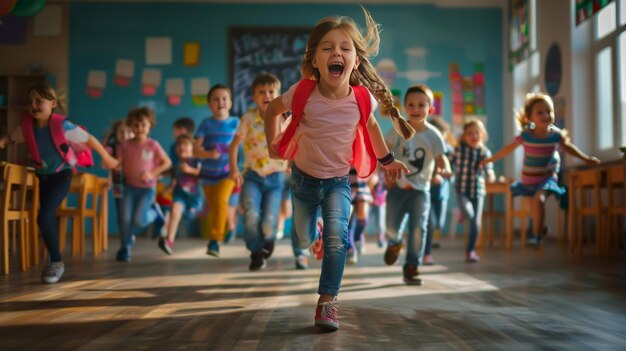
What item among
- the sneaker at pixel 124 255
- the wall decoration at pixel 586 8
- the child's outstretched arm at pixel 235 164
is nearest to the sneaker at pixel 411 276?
the child's outstretched arm at pixel 235 164

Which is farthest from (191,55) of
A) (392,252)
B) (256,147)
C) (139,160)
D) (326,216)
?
(326,216)

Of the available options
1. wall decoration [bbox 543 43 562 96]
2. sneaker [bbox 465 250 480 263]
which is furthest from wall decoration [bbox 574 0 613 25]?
sneaker [bbox 465 250 480 263]

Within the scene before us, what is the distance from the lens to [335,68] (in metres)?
2.53

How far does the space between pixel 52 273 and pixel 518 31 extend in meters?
7.14

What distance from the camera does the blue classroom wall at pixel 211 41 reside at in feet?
32.0

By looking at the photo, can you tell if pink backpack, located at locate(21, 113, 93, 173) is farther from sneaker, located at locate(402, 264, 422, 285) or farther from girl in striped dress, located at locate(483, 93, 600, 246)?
girl in striped dress, located at locate(483, 93, 600, 246)

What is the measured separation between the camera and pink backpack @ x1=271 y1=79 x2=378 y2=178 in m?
2.61

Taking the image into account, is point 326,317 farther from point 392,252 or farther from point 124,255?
point 124,255

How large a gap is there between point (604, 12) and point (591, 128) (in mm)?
1120

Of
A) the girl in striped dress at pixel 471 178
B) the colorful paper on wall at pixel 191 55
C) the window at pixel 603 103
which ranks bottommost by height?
the girl in striped dress at pixel 471 178

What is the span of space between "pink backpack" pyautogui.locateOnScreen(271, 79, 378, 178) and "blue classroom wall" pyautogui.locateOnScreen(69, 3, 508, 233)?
7202mm

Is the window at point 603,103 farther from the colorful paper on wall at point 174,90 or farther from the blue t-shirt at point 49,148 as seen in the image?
the colorful paper on wall at point 174,90

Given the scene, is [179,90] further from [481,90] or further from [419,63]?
[481,90]

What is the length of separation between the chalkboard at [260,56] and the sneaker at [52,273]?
20.0 feet
